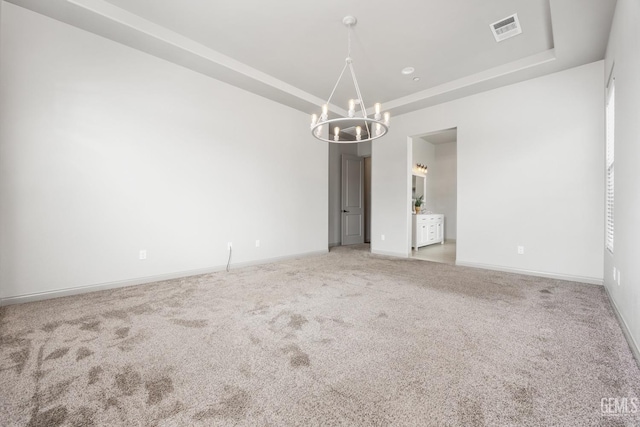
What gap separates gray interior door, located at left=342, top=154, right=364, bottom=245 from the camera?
7.32 m

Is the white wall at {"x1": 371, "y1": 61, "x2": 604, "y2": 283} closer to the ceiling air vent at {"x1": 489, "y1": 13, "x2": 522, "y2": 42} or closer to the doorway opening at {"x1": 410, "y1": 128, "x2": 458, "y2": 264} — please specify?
the ceiling air vent at {"x1": 489, "y1": 13, "x2": 522, "y2": 42}

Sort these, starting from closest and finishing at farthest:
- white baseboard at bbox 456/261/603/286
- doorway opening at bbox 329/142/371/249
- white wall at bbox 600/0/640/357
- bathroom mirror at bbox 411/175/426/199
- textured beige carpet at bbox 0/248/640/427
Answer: textured beige carpet at bbox 0/248/640/427 → white wall at bbox 600/0/640/357 → white baseboard at bbox 456/261/603/286 → doorway opening at bbox 329/142/371/249 → bathroom mirror at bbox 411/175/426/199

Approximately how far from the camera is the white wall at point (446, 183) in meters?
8.18

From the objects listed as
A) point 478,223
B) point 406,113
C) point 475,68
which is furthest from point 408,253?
point 475,68

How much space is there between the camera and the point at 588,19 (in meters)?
2.68

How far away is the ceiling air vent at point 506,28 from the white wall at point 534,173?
1.17 m

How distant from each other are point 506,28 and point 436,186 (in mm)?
5789

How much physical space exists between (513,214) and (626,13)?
2587mm

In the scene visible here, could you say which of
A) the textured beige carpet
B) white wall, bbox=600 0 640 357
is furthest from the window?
the textured beige carpet

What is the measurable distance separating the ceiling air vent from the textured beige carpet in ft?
9.97

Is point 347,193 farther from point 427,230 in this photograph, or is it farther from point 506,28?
point 506,28

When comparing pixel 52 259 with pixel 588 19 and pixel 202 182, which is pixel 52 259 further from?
pixel 588 19

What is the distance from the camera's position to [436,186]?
8.49m

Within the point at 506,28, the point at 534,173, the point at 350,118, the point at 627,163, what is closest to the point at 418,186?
the point at 534,173
